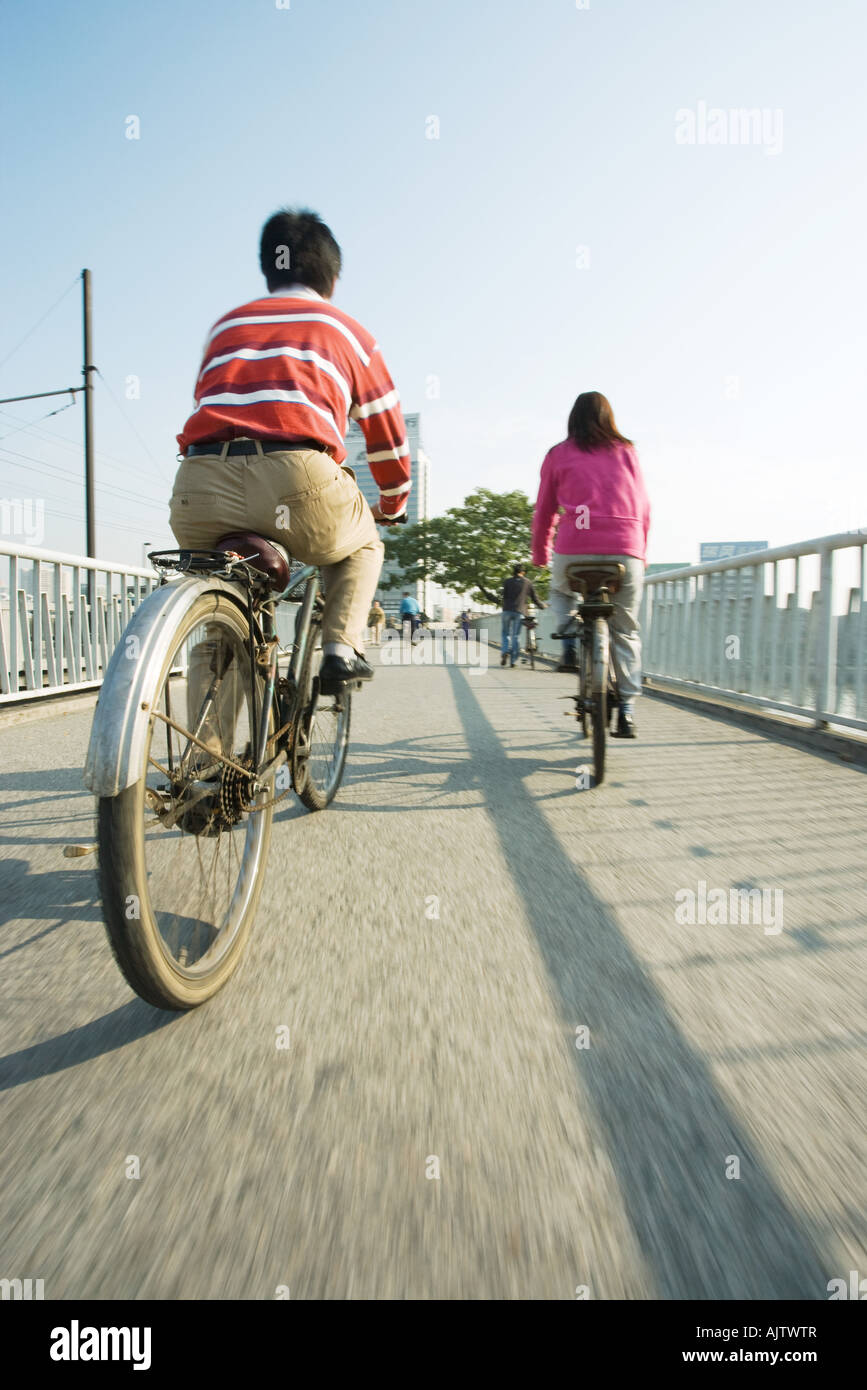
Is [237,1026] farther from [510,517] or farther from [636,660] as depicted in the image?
[510,517]

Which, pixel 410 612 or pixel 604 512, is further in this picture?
pixel 410 612

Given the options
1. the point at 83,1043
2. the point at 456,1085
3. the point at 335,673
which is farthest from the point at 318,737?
the point at 456,1085

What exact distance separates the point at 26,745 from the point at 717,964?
15.4 feet

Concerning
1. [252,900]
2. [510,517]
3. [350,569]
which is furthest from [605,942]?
[510,517]

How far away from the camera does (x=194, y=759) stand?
213cm

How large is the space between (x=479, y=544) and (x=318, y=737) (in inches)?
2757

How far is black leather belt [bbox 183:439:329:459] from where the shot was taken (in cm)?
252

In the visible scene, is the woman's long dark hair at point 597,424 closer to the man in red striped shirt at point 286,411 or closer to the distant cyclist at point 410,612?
the man in red striped shirt at point 286,411

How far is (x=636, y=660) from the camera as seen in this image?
16.8ft

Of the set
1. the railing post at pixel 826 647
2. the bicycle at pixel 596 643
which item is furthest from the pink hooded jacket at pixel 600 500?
the railing post at pixel 826 647

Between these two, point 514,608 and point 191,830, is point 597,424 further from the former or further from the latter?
point 514,608

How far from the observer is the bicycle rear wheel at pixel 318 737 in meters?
3.12

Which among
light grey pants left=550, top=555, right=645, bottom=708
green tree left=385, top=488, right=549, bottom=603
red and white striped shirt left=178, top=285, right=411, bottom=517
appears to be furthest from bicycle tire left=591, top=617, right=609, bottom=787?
green tree left=385, top=488, right=549, bottom=603
